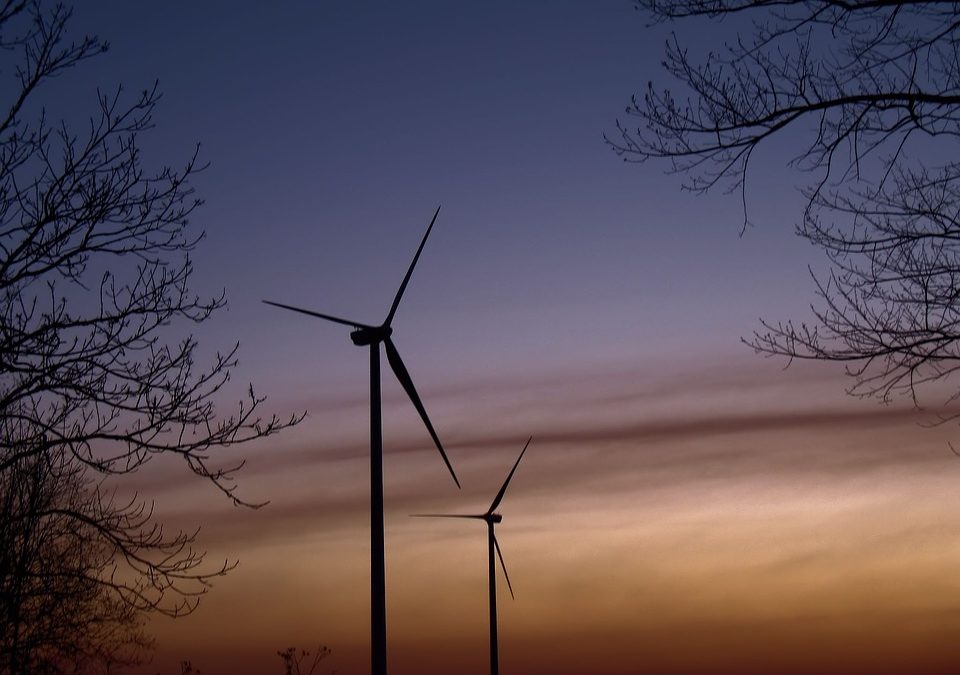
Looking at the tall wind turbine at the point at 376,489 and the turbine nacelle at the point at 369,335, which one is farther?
the turbine nacelle at the point at 369,335

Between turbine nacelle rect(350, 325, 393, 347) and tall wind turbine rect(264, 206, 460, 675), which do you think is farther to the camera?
turbine nacelle rect(350, 325, 393, 347)

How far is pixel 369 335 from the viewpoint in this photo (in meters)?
24.4

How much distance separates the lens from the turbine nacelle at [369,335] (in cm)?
2434

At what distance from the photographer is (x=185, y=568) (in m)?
14.6

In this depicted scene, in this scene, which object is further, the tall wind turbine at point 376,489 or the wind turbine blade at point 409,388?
the wind turbine blade at point 409,388

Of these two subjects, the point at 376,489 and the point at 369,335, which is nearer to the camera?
the point at 376,489

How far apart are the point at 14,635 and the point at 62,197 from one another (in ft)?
23.9

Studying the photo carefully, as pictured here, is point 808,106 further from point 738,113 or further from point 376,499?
point 376,499

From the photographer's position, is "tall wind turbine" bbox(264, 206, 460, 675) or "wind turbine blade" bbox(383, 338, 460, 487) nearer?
"tall wind turbine" bbox(264, 206, 460, 675)

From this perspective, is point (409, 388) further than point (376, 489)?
Yes

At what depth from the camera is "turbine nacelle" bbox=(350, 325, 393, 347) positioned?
24.3 meters

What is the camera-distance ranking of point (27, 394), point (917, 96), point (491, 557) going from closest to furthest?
point (917, 96) → point (27, 394) → point (491, 557)

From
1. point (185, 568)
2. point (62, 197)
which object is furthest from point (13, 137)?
point (185, 568)

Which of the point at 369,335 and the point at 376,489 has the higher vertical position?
the point at 369,335
